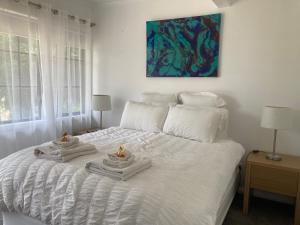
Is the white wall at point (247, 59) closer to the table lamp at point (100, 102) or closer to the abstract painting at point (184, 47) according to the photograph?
the abstract painting at point (184, 47)

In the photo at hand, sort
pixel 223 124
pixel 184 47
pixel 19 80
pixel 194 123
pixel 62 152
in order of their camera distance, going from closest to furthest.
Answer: pixel 62 152
pixel 194 123
pixel 223 124
pixel 19 80
pixel 184 47

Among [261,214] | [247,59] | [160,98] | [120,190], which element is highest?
[247,59]

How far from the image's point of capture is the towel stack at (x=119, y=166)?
1472 mm

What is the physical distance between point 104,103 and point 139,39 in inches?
42.4

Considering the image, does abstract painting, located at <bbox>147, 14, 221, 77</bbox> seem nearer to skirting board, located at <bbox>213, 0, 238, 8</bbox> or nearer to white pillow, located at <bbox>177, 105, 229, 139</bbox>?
skirting board, located at <bbox>213, 0, 238, 8</bbox>

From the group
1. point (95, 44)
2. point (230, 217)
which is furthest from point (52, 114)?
point (230, 217)

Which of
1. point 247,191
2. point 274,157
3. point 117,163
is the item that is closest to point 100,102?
point 117,163

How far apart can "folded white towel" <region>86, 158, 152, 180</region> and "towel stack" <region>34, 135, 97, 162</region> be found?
0.28 meters

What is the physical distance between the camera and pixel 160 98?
3.16 m

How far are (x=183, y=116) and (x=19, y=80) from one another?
1.94 m

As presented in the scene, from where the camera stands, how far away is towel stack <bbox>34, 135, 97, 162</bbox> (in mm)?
1763

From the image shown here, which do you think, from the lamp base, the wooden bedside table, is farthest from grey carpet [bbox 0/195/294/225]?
the lamp base

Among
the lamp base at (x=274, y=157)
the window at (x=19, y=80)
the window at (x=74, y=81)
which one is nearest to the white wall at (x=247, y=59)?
the lamp base at (x=274, y=157)

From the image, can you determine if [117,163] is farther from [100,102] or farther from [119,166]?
[100,102]
